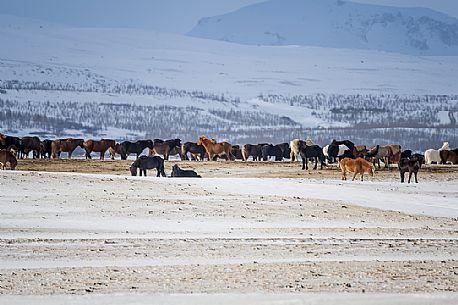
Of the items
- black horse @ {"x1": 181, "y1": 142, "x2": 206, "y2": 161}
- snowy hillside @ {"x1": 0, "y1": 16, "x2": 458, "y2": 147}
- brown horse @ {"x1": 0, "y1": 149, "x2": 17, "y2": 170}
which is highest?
snowy hillside @ {"x1": 0, "y1": 16, "x2": 458, "y2": 147}

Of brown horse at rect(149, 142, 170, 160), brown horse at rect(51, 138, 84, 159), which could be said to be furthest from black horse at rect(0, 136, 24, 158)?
brown horse at rect(149, 142, 170, 160)

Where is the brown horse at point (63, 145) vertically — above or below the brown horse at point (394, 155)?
above

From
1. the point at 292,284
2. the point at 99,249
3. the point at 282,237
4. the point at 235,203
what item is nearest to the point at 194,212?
the point at 235,203

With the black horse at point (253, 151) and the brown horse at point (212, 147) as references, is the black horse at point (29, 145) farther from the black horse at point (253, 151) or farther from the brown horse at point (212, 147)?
the black horse at point (253, 151)

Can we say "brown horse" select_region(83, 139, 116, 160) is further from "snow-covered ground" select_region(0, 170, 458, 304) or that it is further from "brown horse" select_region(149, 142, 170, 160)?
"snow-covered ground" select_region(0, 170, 458, 304)

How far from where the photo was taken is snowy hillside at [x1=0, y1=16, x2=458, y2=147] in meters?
106

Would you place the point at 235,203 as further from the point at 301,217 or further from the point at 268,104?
the point at 268,104

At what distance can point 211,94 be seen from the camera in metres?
141

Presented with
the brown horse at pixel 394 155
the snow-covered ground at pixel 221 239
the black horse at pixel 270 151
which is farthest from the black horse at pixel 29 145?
the snow-covered ground at pixel 221 239

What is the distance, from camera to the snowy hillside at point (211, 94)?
347ft

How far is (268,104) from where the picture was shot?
132375 millimetres

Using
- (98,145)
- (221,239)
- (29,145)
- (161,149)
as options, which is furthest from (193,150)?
(221,239)

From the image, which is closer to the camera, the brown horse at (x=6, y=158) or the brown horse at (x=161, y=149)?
the brown horse at (x=6, y=158)

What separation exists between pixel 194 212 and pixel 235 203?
1693mm
